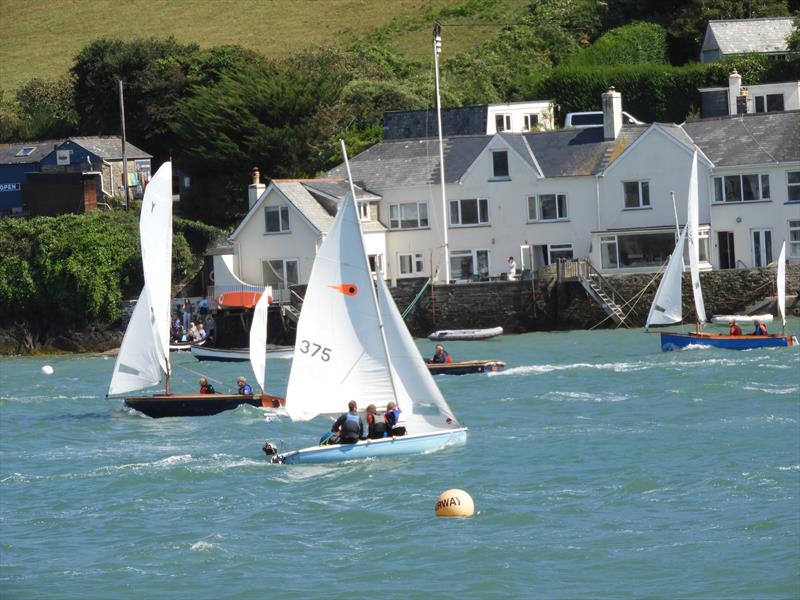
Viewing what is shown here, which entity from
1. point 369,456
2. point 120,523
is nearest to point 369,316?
point 369,456

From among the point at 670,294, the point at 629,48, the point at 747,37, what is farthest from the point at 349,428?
the point at 629,48

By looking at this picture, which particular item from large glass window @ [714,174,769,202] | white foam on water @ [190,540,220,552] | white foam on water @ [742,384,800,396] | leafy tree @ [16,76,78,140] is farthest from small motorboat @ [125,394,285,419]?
leafy tree @ [16,76,78,140]

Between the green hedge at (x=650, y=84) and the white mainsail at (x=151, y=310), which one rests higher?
the green hedge at (x=650, y=84)

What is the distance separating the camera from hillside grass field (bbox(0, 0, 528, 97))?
122 meters

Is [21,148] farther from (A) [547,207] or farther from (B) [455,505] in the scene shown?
(B) [455,505]

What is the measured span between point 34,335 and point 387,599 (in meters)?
51.9

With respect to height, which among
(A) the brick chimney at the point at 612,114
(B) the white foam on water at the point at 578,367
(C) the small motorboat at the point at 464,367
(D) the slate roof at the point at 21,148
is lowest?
(B) the white foam on water at the point at 578,367

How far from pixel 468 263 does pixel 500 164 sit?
4.92 metres

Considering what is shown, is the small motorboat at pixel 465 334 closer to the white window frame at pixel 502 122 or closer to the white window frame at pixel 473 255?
the white window frame at pixel 473 255

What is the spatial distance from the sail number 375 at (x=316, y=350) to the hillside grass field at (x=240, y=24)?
79585mm

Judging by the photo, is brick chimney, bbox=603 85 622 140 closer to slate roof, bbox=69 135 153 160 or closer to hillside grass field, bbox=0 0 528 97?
slate roof, bbox=69 135 153 160

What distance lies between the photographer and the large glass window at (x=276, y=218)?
251 ft

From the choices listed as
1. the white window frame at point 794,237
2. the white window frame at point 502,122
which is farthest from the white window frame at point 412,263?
the white window frame at point 794,237

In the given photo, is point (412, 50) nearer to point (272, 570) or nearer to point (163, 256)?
point (163, 256)
